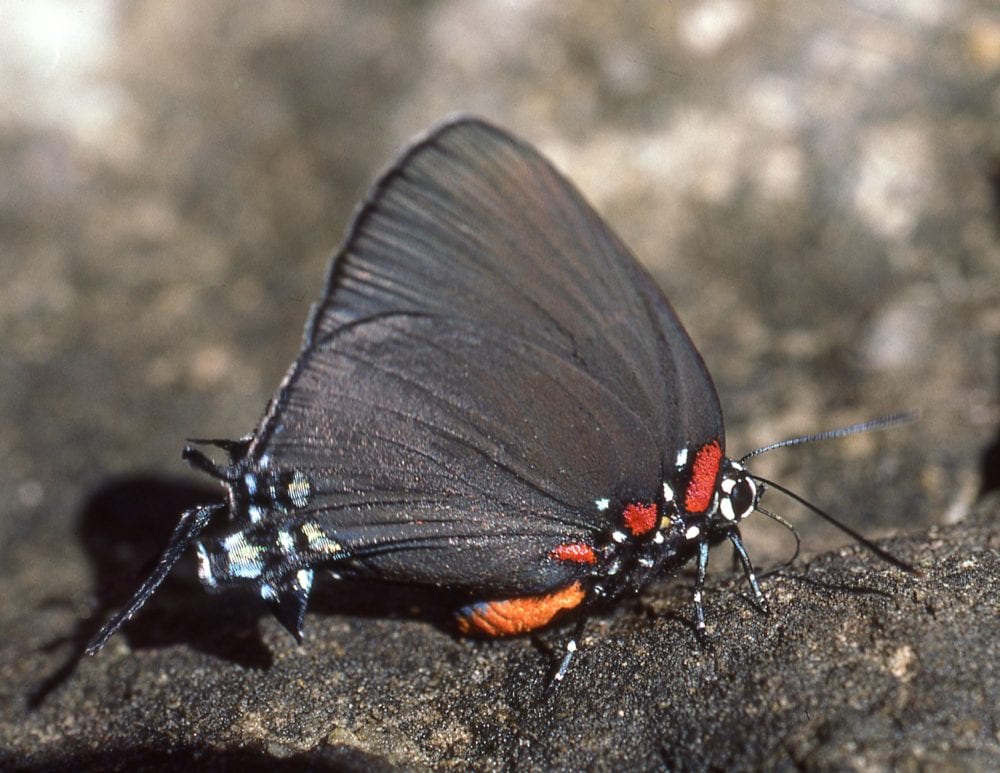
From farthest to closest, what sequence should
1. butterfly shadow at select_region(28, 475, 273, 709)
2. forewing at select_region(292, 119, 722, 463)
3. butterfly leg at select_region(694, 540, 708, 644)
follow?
butterfly shadow at select_region(28, 475, 273, 709)
forewing at select_region(292, 119, 722, 463)
butterfly leg at select_region(694, 540, 708, 644)

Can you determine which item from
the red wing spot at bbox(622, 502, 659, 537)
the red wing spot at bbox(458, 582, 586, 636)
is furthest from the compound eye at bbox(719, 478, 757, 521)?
the red wing spot at bbox(458, 582, 586, 636)

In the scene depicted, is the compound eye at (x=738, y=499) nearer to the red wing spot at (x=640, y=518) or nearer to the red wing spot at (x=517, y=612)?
the red wing spot at (x=640, y=518)

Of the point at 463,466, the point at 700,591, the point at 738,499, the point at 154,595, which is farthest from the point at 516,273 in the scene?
the point at 154,595

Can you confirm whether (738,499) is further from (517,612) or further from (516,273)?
(516,273)

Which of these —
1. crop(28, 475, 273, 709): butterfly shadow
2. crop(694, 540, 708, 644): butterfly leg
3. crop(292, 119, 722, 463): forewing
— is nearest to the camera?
crop(694, 540, 708, 644): butterfly leg

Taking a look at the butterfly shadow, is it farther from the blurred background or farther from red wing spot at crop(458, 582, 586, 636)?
red wing spot at crop(458, 582, 586, 636)

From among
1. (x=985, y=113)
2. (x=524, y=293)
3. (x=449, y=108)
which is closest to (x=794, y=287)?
(x=985, y=113)

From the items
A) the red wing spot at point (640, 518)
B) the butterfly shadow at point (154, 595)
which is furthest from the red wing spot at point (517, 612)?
the butterfly shadow at point (154, 595)
